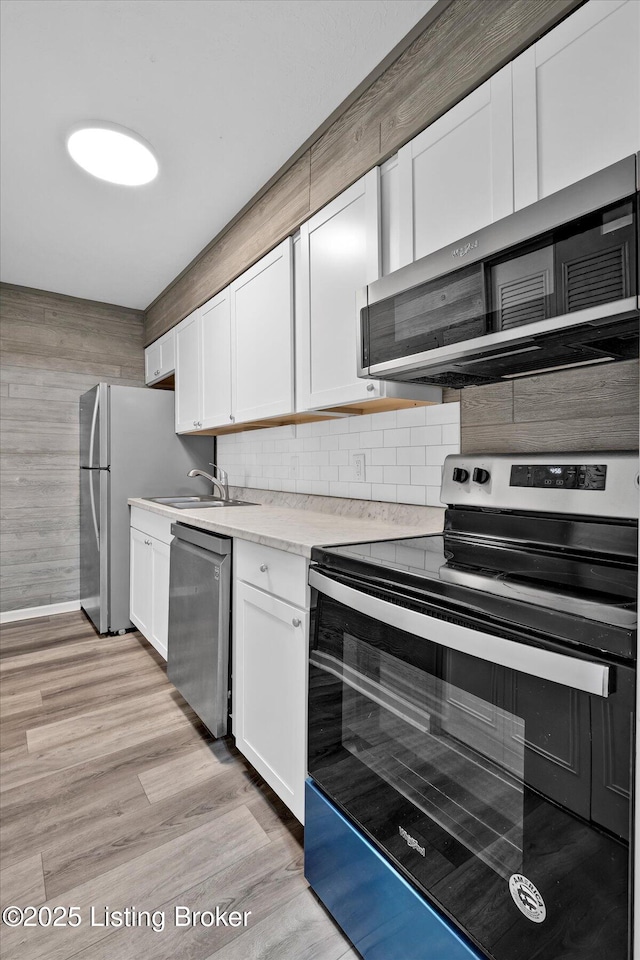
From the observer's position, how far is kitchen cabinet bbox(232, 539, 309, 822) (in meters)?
1.39

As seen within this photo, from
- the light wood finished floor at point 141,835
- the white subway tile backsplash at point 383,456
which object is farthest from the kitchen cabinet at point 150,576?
the white subway tile backsplash at point 383,456

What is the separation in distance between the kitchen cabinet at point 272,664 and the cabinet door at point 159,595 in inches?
37.3

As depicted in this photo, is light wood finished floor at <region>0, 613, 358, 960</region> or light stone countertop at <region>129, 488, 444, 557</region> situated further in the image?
light stone countertop at <region>129, 488, 444, 557</region>

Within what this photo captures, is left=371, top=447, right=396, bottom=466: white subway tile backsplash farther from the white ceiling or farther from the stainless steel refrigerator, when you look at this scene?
the stainless steel refrigerator

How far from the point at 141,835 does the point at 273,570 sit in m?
0.92

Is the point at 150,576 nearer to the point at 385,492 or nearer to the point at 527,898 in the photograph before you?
the point at 385,492

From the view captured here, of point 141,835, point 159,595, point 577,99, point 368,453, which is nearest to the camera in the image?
point 577,99

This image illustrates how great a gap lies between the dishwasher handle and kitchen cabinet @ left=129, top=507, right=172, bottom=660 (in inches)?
12.9

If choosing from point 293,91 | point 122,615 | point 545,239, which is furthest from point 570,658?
point 122,615

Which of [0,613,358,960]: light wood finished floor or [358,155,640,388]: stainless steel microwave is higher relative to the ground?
[358,155,640,388]: stainless steel microwave

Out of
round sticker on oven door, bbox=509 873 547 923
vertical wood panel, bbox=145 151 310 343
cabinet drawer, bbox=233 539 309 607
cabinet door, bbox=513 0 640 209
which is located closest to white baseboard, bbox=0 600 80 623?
vertical wood panel, bbox=145 151 310 343

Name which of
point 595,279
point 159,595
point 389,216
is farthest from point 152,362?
point 595,279

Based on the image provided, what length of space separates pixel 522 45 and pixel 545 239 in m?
0.58

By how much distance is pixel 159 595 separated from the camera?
8.81 feet
